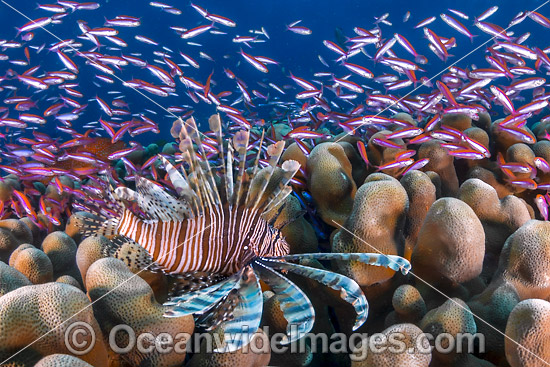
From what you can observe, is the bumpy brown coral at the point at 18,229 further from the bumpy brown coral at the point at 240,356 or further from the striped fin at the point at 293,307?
the striped fin at the point at 293,307

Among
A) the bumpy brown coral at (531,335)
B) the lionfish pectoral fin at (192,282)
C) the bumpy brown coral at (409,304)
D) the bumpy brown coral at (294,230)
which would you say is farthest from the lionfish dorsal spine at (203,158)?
the bumpy brown coral at (531,335)

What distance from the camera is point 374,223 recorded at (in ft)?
7.39

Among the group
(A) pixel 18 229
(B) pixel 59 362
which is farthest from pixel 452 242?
(A) pixel 18 229

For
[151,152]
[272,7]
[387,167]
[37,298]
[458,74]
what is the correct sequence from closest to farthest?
[37,298] → [387,167] → [458,74] → [151,152] → [272,7]

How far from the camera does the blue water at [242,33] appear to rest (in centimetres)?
2978

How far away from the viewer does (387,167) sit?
3238 millimetres

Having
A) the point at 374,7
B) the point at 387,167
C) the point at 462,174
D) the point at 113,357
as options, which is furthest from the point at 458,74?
the point at 374,7

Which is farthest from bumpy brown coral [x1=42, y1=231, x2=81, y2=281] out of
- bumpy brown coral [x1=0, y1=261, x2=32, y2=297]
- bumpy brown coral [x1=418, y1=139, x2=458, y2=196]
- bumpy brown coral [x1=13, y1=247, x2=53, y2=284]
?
bumpy brown coral [x1=418, y1=139, x2=458, y2=196]

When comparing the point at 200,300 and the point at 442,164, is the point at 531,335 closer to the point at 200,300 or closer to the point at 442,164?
the point at 200,300

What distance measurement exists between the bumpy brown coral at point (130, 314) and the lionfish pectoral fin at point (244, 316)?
270 mm

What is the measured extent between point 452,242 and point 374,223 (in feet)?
1.47

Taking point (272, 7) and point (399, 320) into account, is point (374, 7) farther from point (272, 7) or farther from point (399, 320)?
point (399, 320)

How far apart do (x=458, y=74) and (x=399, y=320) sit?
16.2ft

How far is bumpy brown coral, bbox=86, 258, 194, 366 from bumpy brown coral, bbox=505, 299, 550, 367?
1.49 metres
